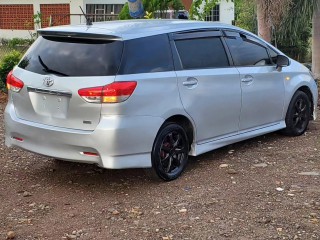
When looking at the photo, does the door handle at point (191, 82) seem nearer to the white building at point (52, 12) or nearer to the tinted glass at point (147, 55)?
the tinted glass at point (147, 55)

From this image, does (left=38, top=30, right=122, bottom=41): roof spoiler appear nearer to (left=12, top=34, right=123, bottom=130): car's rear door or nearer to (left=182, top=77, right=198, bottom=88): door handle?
(left=12, top=34, right=123, bottom=130): car's rear door

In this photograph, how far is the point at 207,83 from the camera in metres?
6.00

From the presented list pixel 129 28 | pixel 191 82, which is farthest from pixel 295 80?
pixel 129 28

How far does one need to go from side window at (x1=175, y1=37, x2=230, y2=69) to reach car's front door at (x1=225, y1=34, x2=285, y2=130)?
20 cm

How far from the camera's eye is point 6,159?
21.8 ft

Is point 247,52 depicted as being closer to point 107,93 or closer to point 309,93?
point 309,93

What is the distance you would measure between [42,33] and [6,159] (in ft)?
5.86

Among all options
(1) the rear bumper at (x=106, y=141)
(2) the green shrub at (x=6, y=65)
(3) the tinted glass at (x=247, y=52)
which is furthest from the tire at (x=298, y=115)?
(2) the green shrub at (x=6, y=65)

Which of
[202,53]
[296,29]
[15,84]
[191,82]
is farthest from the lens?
[296,29]

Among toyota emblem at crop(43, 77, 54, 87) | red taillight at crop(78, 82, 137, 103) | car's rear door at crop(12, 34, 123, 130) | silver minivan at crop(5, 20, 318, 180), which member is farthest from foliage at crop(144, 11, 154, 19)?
red taillight at crop(78, 82, 137, 103)

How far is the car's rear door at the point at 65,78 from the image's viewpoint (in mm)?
5148

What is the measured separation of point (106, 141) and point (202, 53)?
1.73 meters

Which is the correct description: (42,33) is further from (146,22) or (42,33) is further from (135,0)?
(135,0)

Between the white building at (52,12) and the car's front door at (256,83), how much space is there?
17.7m
